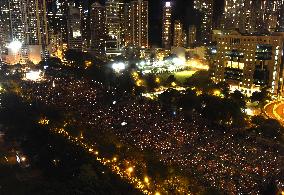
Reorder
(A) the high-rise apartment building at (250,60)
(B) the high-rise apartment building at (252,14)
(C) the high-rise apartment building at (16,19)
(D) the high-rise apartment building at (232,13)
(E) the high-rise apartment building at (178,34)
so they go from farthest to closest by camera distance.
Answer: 1. (D) the high-rise apartment building at (232,13)
2. (E) the high-rise apartment building at (178,34)
3. (B) the high-rise apartment building at (252,14)
4. (C) the high-rise apartment building at (16,19)
5. (A) the high-rise apartment building at (250,60)

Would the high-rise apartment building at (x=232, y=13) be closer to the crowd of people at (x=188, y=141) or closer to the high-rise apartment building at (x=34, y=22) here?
the high-rise apartment building at (x=34, y=22)

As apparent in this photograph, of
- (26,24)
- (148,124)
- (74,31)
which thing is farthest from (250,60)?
(74,31)

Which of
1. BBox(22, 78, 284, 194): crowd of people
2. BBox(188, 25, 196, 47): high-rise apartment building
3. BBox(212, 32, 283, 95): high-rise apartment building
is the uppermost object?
BBox(188, 25, 196, 47): high-rise apartment building

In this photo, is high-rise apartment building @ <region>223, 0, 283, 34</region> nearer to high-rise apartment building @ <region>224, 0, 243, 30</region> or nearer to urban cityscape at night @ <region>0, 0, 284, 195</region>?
high-rise apartment building @ <region>224, 0, 243, 30</region>

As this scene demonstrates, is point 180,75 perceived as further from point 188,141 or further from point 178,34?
point 188,141

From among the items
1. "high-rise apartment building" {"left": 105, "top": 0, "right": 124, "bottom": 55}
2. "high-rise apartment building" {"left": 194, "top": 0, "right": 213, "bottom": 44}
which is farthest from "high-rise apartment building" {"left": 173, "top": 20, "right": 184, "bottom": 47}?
"high-rise apartment building" {"left": 105, "top": 0, "right": 124, "bottom": 55}

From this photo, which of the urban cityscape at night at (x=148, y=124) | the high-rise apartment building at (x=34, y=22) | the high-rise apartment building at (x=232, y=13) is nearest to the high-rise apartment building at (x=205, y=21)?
the high-rise apartment building at (x=232, y=13)

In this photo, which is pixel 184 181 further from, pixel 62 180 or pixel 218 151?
pixel 62 180
